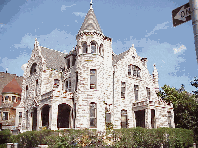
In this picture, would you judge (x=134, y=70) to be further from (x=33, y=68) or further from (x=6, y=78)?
(x=6, y=78)

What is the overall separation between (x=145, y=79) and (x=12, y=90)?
29757 mm

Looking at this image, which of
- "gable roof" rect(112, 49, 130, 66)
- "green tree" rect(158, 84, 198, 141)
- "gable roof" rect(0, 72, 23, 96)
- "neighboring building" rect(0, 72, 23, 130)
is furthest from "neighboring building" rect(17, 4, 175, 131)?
"gable roof" rect(0, 72, 23, 96)

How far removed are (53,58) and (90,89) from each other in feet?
39.0

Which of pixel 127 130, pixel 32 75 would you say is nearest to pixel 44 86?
pixel 32 75

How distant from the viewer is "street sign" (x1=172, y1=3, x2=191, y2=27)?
4.98 metres

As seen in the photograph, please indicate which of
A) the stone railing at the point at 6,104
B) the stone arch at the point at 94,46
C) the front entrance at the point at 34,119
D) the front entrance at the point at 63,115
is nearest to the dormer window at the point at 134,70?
the stone arch at the point at 94,46

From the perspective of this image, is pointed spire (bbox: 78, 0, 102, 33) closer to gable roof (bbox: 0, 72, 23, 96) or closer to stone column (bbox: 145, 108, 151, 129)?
stone column (bbox: 145, 108, 151, 129)

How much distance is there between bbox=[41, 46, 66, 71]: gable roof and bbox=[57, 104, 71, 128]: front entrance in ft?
23.8

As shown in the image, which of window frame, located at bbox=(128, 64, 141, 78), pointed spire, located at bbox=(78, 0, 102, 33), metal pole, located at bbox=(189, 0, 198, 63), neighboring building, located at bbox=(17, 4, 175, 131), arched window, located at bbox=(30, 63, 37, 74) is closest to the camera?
metal pole, located at bbox=(189, 0, 198, 63)

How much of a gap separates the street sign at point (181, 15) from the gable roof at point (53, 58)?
102ft

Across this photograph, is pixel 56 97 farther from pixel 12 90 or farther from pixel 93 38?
pixel 12 90

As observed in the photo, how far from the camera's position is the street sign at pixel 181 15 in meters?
4.98

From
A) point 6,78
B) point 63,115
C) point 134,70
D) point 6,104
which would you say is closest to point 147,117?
point 134,70

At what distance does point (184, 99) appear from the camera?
38844mm
